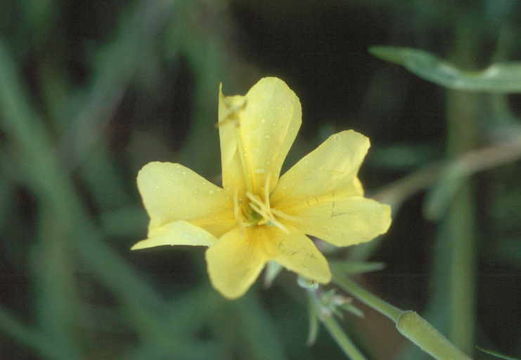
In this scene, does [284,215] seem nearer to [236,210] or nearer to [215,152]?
[236,210]

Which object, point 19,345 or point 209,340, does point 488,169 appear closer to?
point 209,340

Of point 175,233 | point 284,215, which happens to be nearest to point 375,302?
point 284,215

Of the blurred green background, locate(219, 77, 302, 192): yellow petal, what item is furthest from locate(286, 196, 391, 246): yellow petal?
the blurred green background

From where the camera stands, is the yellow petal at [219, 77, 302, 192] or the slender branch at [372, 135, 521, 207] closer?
the yellow petal at [219, 77, 302, 192]

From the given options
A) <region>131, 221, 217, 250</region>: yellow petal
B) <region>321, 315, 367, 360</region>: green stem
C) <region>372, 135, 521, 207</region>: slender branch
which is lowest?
<region>321, 315, 367, 360</region>: green stem

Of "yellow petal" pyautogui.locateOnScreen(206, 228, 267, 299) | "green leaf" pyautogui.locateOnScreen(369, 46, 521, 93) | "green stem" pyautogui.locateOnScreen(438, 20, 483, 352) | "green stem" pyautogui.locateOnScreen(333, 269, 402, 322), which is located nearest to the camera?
"yellow petal" pyautogui.locateOnScreen(206, 228, 267, 299)

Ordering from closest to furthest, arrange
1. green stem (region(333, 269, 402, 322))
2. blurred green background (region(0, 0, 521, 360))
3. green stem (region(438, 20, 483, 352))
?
green stem (region(333, 269, 402, 322)) → green stem (region(438, 20, 483, 352)) → blurred green background (region(0, 0, 521, 360))

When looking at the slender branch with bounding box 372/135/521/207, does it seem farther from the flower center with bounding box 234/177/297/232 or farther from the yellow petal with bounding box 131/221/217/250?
the yellow petal with bounding box 131/221/217/250
